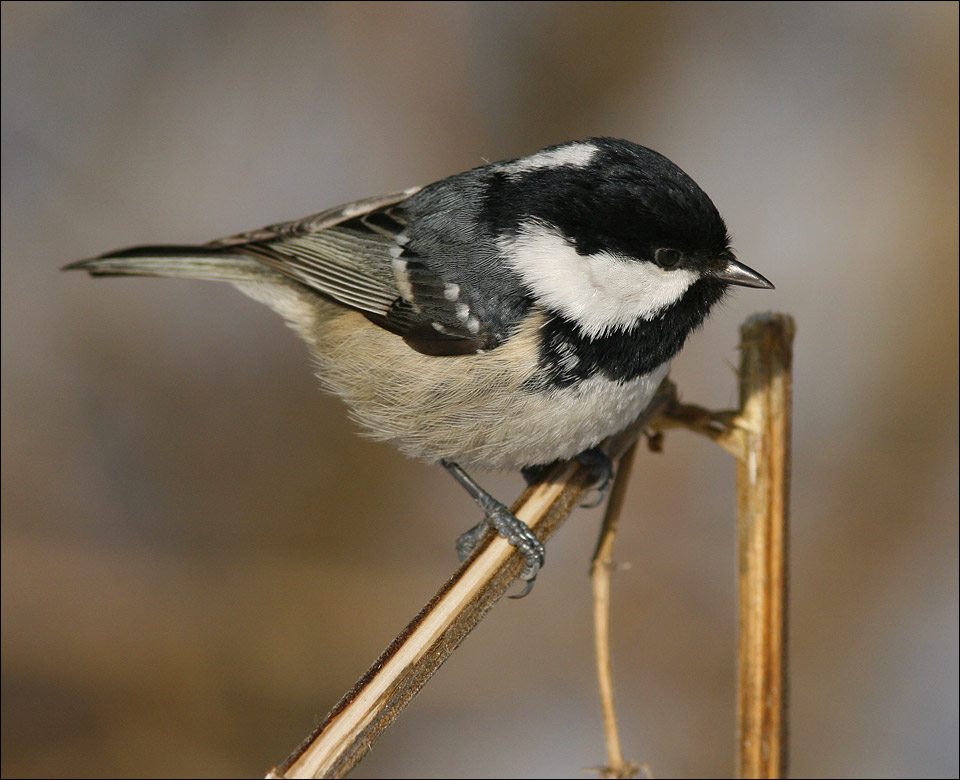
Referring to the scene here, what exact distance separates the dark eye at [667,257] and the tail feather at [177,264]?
1280 millimetres

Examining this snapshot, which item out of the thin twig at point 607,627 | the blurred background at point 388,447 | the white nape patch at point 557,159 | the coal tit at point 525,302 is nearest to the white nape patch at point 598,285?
the coal tit at point 525,302

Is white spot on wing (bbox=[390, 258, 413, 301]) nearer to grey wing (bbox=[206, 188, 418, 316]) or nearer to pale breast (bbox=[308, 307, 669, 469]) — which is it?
grey wing (bbox=[206, 188, 418, 316])

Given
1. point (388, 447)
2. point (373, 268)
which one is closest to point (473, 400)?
point (373, 268)

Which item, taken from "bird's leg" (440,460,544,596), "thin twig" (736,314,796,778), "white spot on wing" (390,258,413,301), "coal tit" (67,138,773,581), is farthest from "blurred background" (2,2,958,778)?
"white spot on wing" (390,258,413,301)

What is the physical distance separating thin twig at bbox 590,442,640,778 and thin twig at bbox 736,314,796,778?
262mm

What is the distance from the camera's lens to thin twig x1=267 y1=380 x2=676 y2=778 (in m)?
1.39

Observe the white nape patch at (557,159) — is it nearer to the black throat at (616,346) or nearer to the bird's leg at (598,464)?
the black throat at (616,346)

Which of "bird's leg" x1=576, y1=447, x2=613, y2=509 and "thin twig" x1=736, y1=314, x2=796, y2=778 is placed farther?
"bird's leg" x1=576, y1=447, x2=613, y2=509

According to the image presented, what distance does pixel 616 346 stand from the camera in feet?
6.66

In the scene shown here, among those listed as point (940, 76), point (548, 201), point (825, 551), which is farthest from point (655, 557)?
point (940, 76)

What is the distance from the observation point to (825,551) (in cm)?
336

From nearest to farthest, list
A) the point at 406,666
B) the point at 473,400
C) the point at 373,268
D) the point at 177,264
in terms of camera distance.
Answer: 1. the point at 406,666
2. the point at 473,400
3. the point at 373,268
4. the point at 177,264

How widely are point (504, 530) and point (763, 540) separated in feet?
1.84

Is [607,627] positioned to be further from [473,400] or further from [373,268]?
[373,268]
